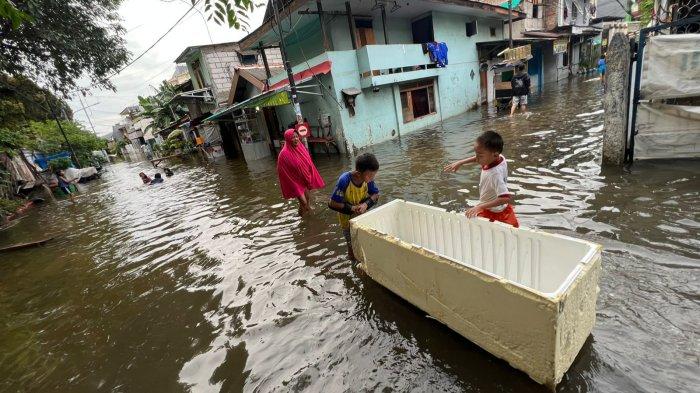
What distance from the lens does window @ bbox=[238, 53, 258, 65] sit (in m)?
19.5

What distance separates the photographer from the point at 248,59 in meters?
19.7

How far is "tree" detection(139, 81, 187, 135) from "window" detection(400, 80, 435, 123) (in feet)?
60.5

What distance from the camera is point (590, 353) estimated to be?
2.27 meters

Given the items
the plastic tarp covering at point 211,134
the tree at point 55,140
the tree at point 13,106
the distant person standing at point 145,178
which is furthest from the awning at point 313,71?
the tree at point 55,140

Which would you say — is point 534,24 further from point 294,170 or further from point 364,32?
point 294,170

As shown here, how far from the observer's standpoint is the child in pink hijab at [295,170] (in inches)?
229

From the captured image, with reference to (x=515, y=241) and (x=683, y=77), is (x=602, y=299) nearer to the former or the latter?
(x=515, y=241)

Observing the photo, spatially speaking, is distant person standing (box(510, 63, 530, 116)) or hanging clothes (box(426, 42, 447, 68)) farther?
hanging clothes (box(426, 42, 447, 68))

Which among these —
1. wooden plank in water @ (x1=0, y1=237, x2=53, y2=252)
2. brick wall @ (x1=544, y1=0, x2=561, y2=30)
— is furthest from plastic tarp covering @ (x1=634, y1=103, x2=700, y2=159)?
brick wall @ (x1=544, y1=0, x2=561, y2=30)

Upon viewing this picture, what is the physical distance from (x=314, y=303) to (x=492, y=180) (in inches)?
86.7

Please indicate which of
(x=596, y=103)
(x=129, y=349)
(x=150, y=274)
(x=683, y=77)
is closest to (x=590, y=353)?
(x=129, y=349)

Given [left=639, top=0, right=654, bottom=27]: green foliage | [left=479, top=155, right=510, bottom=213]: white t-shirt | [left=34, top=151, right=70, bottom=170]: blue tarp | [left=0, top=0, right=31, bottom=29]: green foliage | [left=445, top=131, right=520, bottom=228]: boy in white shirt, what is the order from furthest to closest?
[left=34, top=151, right=70, bottom=170]: blue tarp
[left=639, top=0, right=654, bottom=27]: green foliage
[left=479, top=155, right=510, bottom=213]: white t-shirt
[left=445, top=131, right=520, bottom=228]: boy in white shirt
[left=0, top=0, right=31, bottom=29]: green foliage

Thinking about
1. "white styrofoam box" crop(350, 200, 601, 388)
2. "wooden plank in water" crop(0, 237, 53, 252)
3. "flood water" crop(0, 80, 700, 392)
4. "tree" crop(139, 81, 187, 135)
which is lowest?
"flood water" crop(0, 80, 700, 392)

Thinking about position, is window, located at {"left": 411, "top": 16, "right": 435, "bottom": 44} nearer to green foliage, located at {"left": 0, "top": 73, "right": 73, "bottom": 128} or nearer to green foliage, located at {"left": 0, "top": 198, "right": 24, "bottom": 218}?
green foliage, located at {"left": 0, "top": 73, "right": 73, "bottom": 128}
